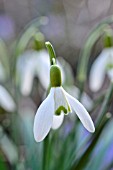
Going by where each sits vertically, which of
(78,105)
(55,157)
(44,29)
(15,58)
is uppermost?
(44,29)

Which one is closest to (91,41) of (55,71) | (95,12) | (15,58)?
(15,58)

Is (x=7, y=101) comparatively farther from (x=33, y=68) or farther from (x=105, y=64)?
(x=105, y=64)

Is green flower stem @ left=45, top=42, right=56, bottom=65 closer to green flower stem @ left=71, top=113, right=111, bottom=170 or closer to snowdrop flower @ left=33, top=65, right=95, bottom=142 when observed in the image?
snowdrop flower @ left=33, top=65, right=95, bottom=142

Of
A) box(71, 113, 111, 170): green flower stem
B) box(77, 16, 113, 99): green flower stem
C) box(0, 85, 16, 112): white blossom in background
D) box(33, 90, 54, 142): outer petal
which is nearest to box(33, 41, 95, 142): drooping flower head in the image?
box(33, 90, 54, 142): outer petal

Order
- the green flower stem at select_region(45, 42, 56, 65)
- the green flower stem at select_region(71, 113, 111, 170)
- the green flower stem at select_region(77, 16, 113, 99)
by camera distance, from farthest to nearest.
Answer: the green flower stem at select_region(77, 16, 113, 99)
the green flower stem at select_region(71, 113, 111, 170)
the green flower stem at select_region(45, 42, 56, 65)

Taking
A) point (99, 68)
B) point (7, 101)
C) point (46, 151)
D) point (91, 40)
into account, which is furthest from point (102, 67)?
point (46, 151)

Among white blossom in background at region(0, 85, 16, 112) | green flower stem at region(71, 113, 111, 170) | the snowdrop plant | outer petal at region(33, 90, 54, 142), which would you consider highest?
the snowdrop plant

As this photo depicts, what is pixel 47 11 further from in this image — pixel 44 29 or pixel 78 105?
pixel 78 105

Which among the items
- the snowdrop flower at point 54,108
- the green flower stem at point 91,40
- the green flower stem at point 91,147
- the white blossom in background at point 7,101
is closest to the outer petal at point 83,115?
the snowdrop flower at point 54,108
